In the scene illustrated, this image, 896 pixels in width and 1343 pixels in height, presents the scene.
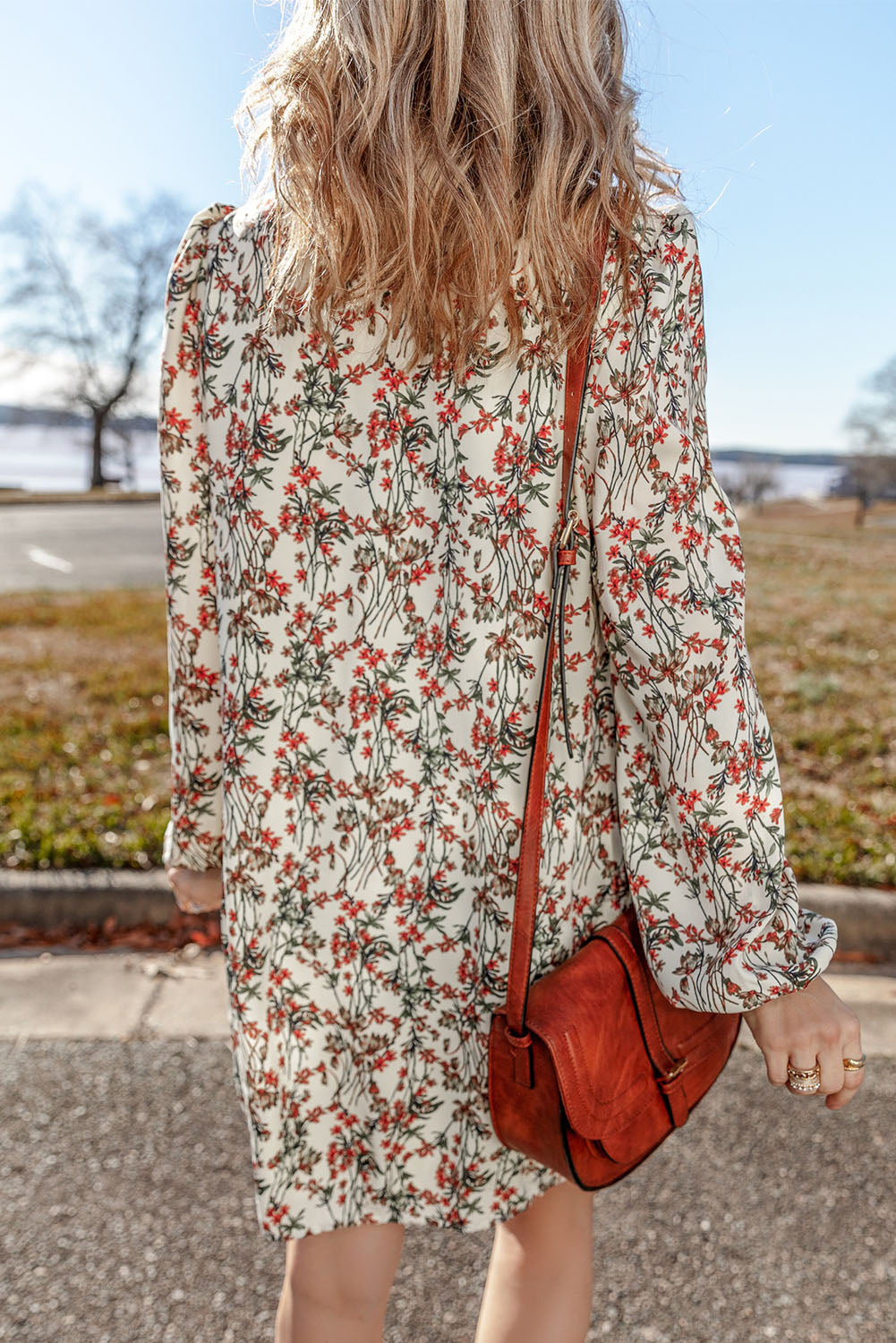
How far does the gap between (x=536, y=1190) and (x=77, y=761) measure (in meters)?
3.35

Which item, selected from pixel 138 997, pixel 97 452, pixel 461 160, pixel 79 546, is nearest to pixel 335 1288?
pixel 461 160

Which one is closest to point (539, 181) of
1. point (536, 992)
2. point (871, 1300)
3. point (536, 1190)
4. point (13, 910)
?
point (536, 992)

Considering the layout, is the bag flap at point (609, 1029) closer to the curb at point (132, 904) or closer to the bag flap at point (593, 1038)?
the bag flap at point (593, 1038)

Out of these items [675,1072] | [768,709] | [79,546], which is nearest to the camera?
[675,1072]

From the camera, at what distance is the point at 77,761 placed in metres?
4.18

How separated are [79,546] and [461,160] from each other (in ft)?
36.0

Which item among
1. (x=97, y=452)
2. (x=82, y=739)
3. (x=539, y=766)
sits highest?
(x=97, y=452)

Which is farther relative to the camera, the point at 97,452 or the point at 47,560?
the point at 97,452

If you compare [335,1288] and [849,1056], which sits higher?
[849,1056]

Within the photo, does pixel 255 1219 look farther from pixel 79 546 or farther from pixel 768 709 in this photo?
pixel 79 546

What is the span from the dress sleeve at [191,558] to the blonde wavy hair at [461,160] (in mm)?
238

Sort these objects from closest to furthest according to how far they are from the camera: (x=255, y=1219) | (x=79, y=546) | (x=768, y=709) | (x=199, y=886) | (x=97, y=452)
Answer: (x=199, y=886)
(x=255, y=1219)
(x=768, y=709)
(x=79, y=546)
(x=97, y=452)

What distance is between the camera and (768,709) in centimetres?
461

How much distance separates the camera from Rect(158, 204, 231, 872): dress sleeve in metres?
1.27
